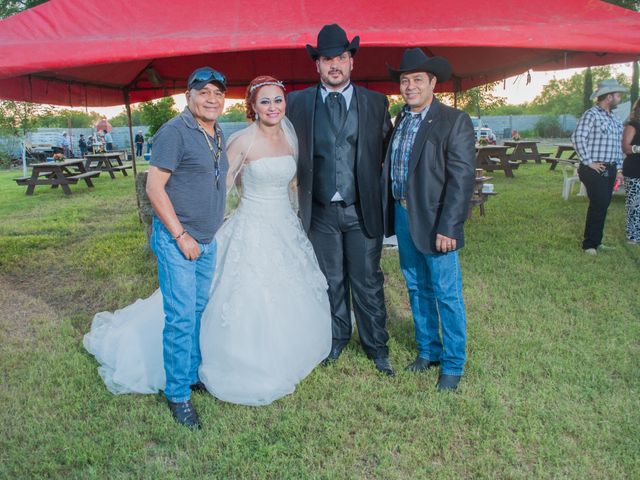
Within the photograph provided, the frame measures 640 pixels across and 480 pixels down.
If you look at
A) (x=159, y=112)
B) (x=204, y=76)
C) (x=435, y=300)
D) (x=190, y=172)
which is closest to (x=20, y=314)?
(x=190, y=172)

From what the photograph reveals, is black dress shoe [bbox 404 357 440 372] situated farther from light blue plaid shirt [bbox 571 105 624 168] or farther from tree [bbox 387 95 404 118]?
tree [bbox 387 95 404 118]

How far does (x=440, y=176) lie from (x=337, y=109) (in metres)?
0.74

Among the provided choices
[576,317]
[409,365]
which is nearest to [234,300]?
Result: [409,365]

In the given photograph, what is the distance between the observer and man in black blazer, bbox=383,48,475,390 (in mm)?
3016

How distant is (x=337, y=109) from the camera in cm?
326

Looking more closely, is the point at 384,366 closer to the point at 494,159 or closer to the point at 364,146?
the point at 364,146

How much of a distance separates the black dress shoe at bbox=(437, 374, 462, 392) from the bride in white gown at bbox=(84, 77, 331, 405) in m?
0.78

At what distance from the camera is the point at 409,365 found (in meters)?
3.55

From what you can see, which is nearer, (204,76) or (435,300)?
(204,76)

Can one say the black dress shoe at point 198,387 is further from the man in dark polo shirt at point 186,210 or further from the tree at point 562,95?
the tree at point 562,95

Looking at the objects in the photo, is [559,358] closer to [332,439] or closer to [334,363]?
[334,363]

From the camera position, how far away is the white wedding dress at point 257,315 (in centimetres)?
325

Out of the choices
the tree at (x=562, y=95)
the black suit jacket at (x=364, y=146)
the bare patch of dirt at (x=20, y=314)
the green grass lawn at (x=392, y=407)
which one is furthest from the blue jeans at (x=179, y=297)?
the tree at (x=562, y=95)

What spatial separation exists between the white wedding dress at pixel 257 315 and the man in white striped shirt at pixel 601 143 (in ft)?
13.2
